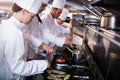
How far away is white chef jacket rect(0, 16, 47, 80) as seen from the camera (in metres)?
1.44

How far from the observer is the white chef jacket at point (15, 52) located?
1.44 metres

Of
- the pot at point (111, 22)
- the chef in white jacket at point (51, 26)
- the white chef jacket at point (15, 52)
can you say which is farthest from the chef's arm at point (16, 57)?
the chef in white jacket at point (51, 26)

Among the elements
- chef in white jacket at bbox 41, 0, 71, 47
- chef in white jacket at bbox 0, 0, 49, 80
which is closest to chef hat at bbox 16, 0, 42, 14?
chef in white jacket at bbox 0, 0, 49, 80

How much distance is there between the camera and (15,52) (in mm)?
1440

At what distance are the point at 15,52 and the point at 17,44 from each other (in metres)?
0.06

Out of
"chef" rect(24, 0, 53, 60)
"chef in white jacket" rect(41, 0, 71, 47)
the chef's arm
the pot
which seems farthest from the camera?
"chef in white jacket" rect(41, 0, 71, 47)

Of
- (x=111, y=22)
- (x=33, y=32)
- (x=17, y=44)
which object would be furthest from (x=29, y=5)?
(x=33, y=32)

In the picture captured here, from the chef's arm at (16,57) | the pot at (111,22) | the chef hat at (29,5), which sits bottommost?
the chef's arm at (16,57)

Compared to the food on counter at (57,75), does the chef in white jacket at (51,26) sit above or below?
above

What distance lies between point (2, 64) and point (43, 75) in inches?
13.2

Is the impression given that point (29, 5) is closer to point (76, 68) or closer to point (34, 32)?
point (76, 68)

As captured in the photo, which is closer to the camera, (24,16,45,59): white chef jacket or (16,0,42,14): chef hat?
(16,0,42,14): chef hat

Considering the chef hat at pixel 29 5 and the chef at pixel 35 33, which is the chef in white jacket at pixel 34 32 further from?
the chef hat at pixel 29 5

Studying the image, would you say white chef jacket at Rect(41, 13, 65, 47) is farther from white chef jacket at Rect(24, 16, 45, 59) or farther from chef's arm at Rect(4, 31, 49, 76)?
chef's arm at Rect(4, 31, 49, 76)
